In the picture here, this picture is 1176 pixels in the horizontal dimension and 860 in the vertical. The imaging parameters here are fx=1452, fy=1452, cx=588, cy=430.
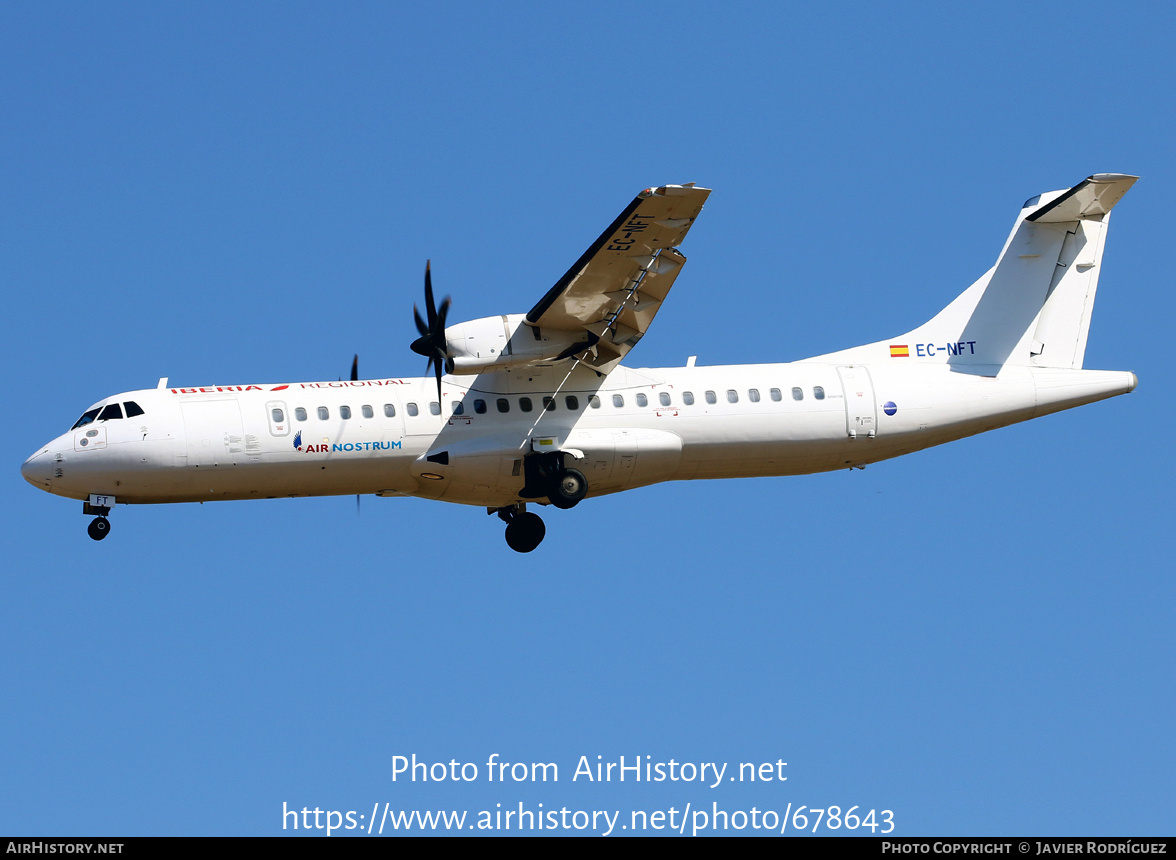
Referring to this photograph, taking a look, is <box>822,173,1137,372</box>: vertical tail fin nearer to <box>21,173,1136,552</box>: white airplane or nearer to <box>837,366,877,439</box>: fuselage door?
<box>21,173,1136,552</box>: white airplane

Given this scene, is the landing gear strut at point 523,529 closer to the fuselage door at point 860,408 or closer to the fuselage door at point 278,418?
the fuselage door at point 278,418

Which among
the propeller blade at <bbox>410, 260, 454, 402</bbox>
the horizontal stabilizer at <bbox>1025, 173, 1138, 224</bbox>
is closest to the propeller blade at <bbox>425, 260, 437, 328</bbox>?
the propeller blade at <bbox>410, 260, 454, 402</bbox>

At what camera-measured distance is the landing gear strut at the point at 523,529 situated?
24.8m

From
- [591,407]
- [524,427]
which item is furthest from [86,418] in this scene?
[591,407]

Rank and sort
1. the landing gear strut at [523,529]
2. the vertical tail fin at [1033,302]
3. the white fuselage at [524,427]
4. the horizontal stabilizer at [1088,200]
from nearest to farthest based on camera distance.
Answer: the white fuselage at [524,427], the horizontal stabilizer at [1088,200], the landing gear strut at [523,529], the vertical tail fin at [1033,302]

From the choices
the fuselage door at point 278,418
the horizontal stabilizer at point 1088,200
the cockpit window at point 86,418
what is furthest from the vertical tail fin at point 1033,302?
the cockpit window at point 86,418

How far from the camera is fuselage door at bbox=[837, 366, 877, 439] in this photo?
24.1 m

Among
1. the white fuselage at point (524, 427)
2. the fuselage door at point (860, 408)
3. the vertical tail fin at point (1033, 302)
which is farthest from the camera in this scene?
the vertical tail fin at point (1033, 302)

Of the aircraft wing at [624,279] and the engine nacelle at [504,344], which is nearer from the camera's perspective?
the aircraft wing at [624,279]

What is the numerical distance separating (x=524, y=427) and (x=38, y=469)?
7.46 meters

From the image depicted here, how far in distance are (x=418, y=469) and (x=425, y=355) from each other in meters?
1.90

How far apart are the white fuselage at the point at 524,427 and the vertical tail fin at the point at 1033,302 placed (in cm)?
41

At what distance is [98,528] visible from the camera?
2238 centimetres
